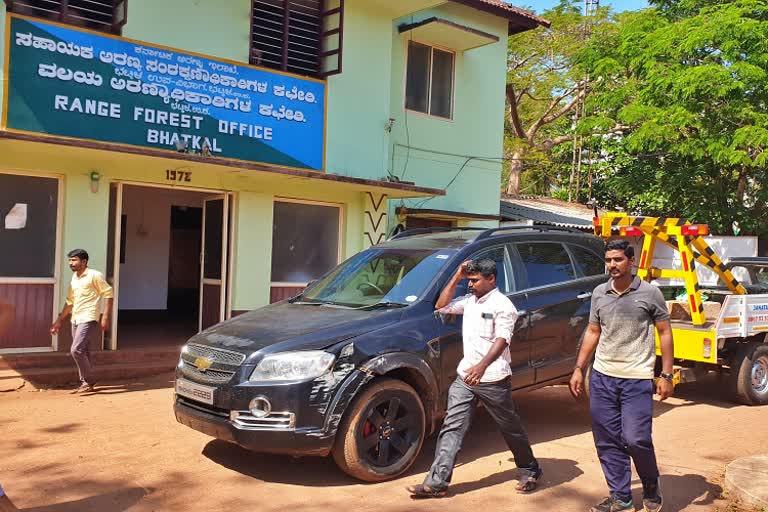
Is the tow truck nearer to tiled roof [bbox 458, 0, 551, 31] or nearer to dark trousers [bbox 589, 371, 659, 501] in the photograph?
dark trousers [bbox 589, 371, 659, 501]

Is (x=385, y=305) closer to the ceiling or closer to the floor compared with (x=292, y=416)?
closer to the ceiling

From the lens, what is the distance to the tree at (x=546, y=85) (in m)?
21.2

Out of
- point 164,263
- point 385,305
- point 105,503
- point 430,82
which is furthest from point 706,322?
point 164,263

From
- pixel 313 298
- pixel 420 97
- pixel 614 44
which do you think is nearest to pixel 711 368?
pixel 313 298

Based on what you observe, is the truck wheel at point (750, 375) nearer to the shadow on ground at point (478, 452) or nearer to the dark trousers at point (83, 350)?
the shadow on ground at point (478, 452)

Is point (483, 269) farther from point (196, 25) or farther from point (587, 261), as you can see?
point (196, 25)

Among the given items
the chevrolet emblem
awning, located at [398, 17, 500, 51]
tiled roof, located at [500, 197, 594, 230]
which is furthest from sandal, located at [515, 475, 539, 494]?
tiled roof, located at [500, 197, 594, 230]

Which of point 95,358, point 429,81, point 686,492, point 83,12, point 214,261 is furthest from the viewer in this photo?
point 429,81

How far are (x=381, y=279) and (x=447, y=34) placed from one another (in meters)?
8.01

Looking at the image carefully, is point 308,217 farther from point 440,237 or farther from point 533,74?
point 533,74

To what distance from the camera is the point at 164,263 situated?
539 inches

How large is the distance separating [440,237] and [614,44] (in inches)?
482

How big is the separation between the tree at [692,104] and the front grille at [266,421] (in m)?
12.0

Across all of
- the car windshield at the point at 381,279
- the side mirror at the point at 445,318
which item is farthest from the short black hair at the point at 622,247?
the car windshield at the point at 381,279
